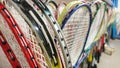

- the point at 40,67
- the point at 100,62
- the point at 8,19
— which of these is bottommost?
the point at 100,62

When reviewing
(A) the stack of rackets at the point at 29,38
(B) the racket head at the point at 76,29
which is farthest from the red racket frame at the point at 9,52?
(B) the racket head at the point at 76,29

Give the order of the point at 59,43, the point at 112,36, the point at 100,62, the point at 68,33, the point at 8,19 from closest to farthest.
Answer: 1. the point at 8,19
2. the point at 59,43
3. the point at 68,33
4. the point at 100,62
5. the point at 112,36

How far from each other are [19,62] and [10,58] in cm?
3

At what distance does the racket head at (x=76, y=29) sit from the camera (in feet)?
3.05

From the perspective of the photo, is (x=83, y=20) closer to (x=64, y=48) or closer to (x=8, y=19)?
(x=64, y=48)

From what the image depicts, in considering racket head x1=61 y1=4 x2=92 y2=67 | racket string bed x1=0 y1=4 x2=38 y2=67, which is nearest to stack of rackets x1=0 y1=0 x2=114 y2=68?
racket string bed x1=0 y1=4 x2=38 y2=67

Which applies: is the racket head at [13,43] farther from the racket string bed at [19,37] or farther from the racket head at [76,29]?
the racket head at [76,29]

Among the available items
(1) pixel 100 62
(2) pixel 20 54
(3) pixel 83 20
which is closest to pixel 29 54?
(2) pixel 20 54

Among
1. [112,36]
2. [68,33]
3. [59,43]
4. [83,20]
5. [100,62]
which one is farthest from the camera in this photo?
[112,36]

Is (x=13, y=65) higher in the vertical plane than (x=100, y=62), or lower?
higher

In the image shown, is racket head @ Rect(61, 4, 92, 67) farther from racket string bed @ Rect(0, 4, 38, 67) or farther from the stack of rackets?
racket string bed @ Rect(0, 4, 38, 67)

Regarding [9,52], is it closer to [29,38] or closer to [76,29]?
[29,38]

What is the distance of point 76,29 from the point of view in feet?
3.48

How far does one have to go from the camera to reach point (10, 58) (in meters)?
0.55
